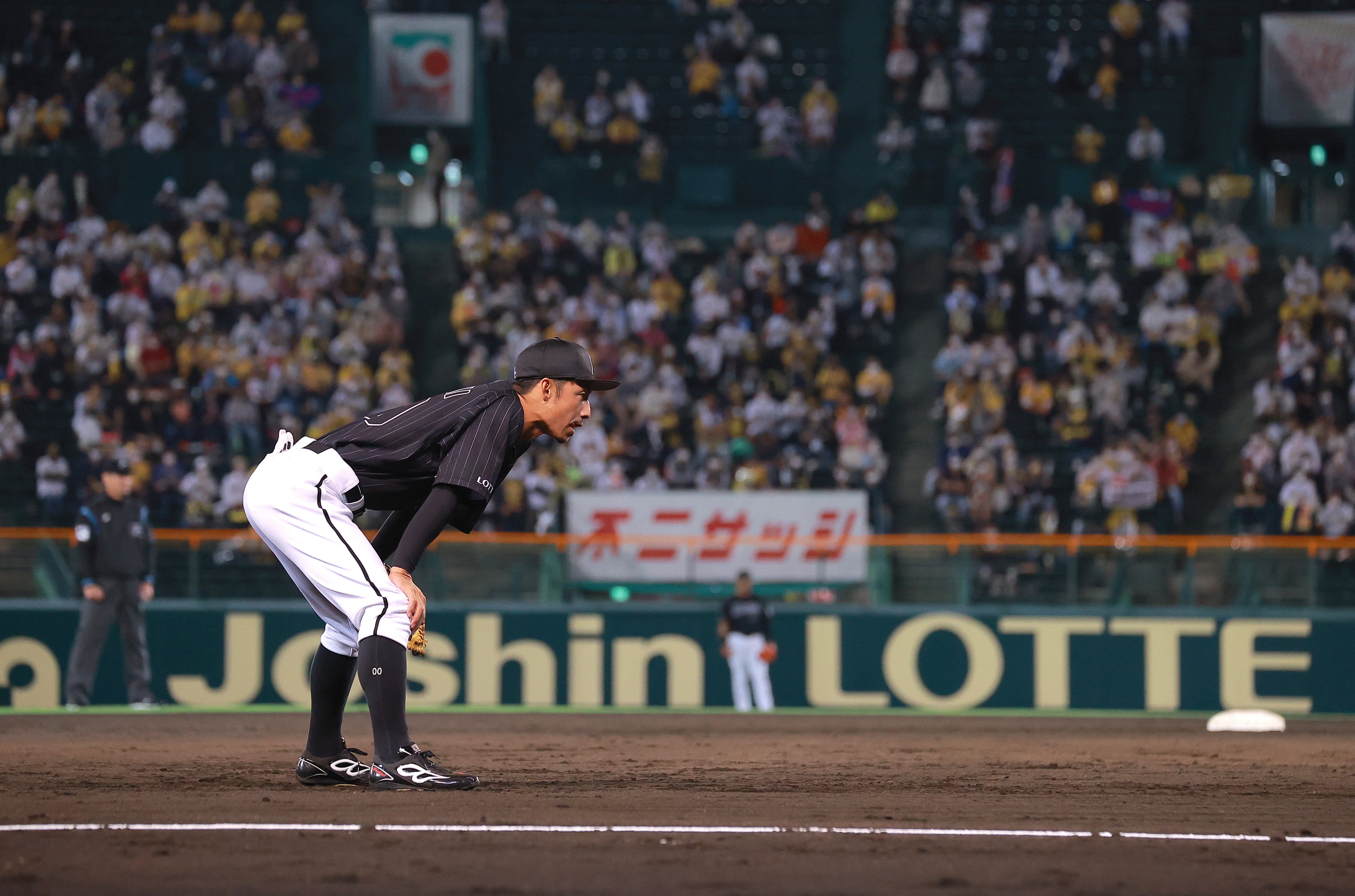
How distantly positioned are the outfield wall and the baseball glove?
429 inches

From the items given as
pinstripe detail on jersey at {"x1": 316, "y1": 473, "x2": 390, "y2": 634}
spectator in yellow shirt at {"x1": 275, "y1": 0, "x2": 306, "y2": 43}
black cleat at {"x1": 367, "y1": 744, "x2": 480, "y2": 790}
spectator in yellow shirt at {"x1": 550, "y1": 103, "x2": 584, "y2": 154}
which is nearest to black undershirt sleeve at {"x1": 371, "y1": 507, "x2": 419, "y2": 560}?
pinstripe detail on jersey at {"x1": 316, "y1": 473, "x2": 390, "y2": 634}

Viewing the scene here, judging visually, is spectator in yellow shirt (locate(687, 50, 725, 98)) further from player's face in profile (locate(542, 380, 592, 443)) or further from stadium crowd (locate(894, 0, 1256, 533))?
player's face in profile (locate(542, 380, 592, 443))

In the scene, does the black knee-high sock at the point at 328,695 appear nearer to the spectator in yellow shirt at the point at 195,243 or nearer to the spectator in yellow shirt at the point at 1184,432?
the spectator in yellow shirt at the point at 1184,432

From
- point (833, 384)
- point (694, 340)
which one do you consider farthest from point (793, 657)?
point (694, 340)

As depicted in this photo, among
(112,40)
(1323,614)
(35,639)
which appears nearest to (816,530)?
(1323,614)

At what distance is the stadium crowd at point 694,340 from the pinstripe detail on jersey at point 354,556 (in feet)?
41.5

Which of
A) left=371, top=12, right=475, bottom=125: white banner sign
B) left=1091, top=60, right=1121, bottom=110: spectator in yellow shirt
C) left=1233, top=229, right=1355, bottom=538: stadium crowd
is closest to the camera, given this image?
left=1233, top=229, right=1355, bottom=538: stadium crowd

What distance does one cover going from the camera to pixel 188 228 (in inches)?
1014

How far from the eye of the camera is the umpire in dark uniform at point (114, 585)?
15.5 meters

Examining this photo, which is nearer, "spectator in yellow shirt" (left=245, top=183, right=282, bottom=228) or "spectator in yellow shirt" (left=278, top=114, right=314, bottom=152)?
"spectator in yellow shirt" (left=245, top=183, right=282, bottom=228)

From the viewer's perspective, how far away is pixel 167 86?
2781 cm

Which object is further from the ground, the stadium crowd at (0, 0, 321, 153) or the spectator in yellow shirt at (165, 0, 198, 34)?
the spectator in yellow shirt at (165, 0, 198, 34)

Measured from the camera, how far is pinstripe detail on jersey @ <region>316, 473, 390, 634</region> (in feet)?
23.4

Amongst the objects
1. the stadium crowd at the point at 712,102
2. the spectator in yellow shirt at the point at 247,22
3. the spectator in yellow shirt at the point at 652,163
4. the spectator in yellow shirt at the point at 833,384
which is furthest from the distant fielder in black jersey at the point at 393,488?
the spectator in yellow shirt at the point at 247,22
